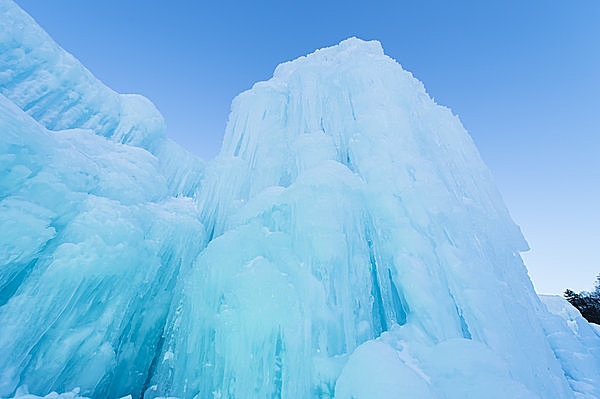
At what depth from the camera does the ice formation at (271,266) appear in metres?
3.66

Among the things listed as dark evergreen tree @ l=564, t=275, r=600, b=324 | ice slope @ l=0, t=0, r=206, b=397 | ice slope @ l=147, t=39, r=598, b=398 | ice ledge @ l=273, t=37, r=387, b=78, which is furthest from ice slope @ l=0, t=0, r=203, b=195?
dark evergreen tree @ l=564, t=275, r=600, b=324

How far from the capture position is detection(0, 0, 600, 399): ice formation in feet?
12.0

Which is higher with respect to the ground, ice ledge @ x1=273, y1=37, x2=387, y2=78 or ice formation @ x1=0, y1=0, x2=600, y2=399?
ice ledge @ x1=273, y1=37, x2=387, y2=78

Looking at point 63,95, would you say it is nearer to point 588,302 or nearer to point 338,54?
point 338,54

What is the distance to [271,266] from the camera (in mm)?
4621

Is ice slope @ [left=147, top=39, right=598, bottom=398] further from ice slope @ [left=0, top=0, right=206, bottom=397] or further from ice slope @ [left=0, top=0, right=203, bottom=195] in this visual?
ice slope @ [left=0, top=0, right=203, bottom=195]

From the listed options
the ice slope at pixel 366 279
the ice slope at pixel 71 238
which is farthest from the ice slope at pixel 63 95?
the ice slope at pixel 366 279

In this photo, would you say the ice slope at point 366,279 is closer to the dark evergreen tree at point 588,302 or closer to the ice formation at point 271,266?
the ice formation at point 271,266

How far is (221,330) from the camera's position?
4379mm

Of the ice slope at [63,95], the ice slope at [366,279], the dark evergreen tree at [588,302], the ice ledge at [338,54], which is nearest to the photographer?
the ice slope at [366,279]

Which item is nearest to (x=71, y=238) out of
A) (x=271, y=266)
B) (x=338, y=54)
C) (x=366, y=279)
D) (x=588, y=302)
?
(x=271, y=266)

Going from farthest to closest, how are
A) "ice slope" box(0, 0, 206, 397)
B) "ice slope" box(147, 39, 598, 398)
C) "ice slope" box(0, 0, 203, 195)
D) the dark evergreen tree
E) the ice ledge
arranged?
1. the dark evergreen tree
2. the ice ledge
3. "ice slope" box(0, 0, 203, 195)
4. "ice slope" box(0, 0, 206, 397)
5. "ice slope" box(147, 39, 598, 398)

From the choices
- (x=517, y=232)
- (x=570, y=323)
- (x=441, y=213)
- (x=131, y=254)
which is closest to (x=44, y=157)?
(x=131, y=254)

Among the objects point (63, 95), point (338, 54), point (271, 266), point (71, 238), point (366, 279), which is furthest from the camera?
point (338, 54)
